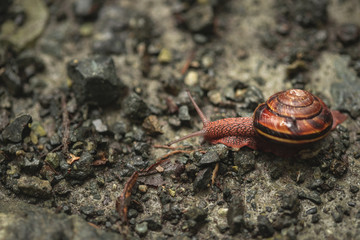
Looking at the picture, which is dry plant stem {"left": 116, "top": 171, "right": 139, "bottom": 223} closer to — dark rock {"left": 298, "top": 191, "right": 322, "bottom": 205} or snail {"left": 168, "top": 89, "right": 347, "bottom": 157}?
snail {"left": 168, "top": 89, "right": 347, "bottom": 157}

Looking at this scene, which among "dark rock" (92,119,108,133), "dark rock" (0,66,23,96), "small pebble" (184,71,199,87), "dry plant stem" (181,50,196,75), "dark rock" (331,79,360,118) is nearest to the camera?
"dark rock" (92,119,108,133)

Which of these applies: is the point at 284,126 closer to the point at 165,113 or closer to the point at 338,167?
the point at 338,167

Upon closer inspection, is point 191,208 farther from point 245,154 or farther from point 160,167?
point 245,154

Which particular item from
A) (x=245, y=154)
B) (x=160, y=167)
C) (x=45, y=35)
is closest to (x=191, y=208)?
(x=160, y=167)

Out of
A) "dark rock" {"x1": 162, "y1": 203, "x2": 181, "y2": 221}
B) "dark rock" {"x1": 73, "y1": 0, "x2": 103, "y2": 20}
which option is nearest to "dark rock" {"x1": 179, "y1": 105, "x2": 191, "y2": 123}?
"dark rock" {"x1": 162, "y1": 203, "x2": 181, "y2": 221}

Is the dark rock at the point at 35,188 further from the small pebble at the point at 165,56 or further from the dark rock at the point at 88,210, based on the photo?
the small pebble at the point at 165,56

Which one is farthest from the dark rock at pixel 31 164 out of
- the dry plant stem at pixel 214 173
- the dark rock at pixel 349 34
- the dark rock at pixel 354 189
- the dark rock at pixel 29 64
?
the dark rock at pixel 349 34
